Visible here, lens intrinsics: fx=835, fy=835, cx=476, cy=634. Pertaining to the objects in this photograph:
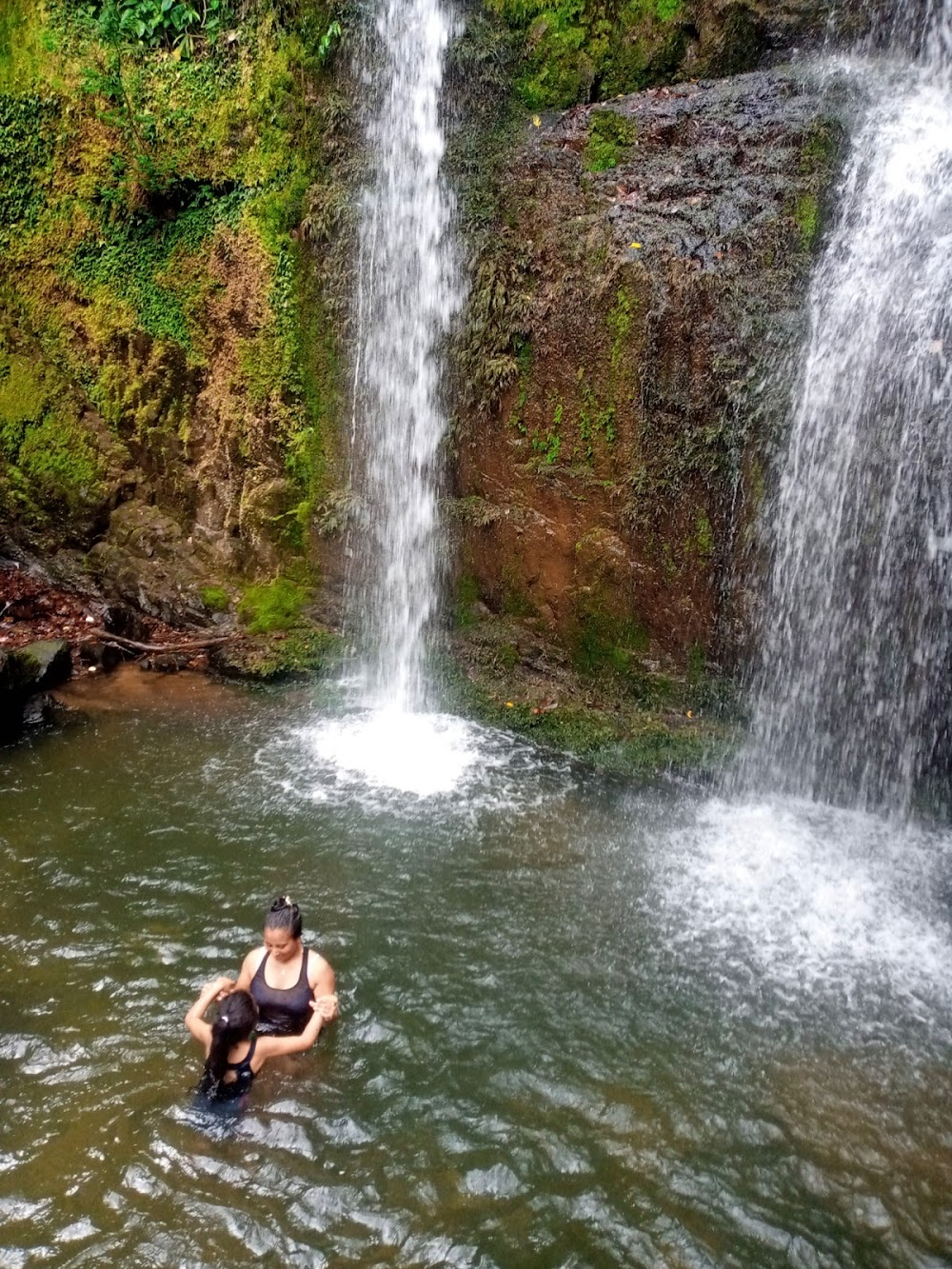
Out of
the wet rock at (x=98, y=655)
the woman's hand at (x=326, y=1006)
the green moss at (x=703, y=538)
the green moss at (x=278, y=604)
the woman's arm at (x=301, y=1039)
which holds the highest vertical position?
the green moss at (x=703, y=538)

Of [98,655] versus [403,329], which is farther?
[98,655]

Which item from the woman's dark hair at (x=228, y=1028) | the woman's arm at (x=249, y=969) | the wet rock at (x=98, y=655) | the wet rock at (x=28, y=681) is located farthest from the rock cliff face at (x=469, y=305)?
the woman's dark hair at (x=228, y=1028)

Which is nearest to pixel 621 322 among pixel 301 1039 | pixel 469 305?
pixel 469 305

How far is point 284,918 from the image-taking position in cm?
387

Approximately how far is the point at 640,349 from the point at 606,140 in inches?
78.0

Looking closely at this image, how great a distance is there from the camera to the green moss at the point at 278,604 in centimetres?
873

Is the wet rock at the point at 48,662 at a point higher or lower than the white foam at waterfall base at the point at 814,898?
higher

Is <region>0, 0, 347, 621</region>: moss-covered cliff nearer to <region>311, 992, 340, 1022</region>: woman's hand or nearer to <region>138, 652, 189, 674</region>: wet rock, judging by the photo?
<region>138, 652, 189, 674</region>: wet rock

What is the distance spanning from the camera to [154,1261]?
3045 mm

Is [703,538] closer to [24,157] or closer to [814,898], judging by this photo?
[814,898]

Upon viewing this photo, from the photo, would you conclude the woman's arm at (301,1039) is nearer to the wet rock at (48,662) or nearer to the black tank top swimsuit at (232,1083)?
the black tank top swimsuit at (232,1083)

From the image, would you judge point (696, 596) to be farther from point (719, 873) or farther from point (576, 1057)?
point (576, 1057)

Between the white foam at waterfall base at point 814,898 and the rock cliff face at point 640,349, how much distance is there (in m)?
1.67

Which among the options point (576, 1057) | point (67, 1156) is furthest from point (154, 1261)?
point (576, 1057)
